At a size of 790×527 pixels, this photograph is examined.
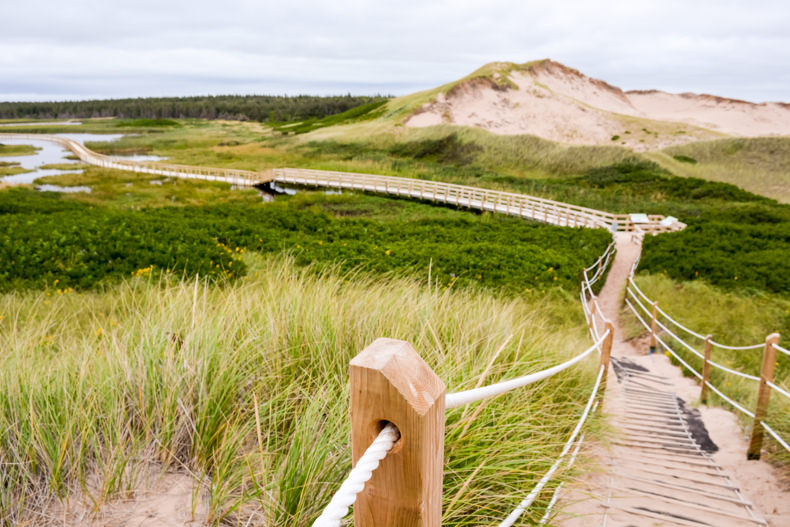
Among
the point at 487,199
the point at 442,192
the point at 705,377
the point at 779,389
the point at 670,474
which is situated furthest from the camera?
the point at 442,192

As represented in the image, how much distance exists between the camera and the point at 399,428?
1.11 metres

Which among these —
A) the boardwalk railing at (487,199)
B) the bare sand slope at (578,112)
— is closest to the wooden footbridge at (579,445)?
the boardwalk railing at (487,199)

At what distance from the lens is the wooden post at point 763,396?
4605mm

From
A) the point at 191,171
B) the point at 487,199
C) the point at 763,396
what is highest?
the point at 191,171

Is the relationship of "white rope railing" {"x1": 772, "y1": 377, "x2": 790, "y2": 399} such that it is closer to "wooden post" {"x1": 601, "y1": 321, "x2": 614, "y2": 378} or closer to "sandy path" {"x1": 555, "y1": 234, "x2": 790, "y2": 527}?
"sandy path" {"x1": 555, "y1": 234, "x2": 790, "y2": 527}

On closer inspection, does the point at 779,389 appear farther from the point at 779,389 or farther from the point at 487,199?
the point at 487,199

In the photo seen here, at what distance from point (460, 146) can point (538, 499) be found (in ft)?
177

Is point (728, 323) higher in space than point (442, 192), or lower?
lower

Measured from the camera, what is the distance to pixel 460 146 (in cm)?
5441

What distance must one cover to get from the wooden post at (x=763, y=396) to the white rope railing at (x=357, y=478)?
15.6 feet

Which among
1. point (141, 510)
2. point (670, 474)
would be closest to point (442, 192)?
point (670, 474)

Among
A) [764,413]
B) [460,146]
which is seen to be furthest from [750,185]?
[764,413]

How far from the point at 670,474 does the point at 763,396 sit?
3.96 feet

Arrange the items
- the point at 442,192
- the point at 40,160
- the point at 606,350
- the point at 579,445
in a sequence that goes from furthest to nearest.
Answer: the point at 40,160 → the point at 442,192 → the point at 606,350 → the point at 579,445
